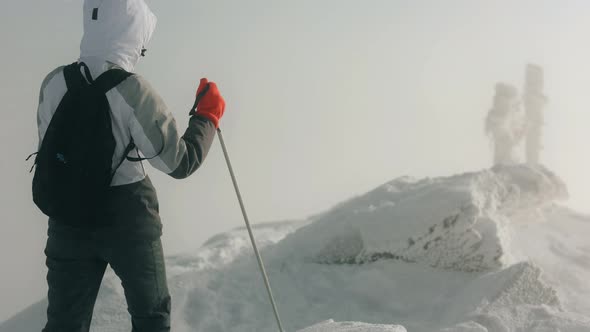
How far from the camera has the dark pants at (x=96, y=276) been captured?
2617mm

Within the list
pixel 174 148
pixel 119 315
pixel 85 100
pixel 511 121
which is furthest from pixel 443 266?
pixel 511 121

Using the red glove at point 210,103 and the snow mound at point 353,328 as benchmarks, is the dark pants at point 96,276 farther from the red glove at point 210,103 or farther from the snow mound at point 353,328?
the snow mound at point 353,328

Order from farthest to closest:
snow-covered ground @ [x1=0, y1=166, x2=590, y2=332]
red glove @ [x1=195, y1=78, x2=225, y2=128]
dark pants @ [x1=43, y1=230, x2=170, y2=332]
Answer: snow-covered ground @ [x1=0, y1=166, x2=590, y2=332]
red glove @ [x1=195, y1=78, x2=225, y2=128]
dark pants @ [x1=43, y1=230, x2=170, y2=332]

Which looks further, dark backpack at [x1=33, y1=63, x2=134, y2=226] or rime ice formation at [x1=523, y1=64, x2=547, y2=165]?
rime ice formation at [x1=523, y1=64, x2=547, y2=165]

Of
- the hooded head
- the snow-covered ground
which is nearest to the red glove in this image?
the hooded head

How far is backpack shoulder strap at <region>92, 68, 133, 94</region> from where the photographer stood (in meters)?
2.48

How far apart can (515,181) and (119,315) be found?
519 cm

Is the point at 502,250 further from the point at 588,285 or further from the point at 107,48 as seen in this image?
the point at 107,48

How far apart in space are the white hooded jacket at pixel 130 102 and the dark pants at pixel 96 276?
13.5 inches

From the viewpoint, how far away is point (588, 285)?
6.13m

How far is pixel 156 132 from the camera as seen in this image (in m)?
2.50

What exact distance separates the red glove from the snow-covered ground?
2520 millimetres

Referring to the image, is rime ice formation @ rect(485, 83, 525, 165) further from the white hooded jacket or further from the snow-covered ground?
the white hooded jacket

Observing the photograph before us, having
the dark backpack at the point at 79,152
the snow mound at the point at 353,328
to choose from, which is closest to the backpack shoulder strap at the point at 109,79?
the dark backpack at the point at 79,152
